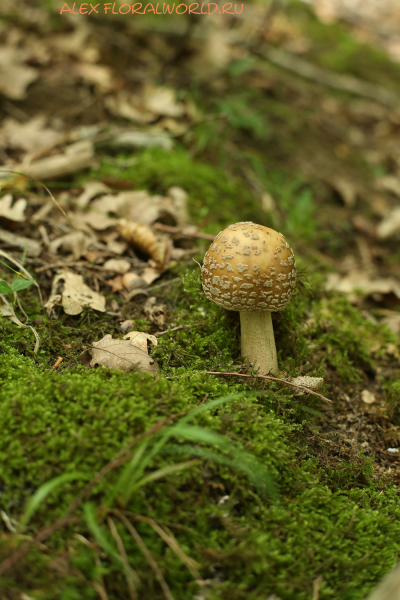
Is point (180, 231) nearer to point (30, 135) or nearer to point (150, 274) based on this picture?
point (150, 274)

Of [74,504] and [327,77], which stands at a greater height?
[327,77]

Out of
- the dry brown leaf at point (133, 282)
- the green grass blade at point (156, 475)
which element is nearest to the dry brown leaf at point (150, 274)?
the dry brown leaf at point (133, 282)

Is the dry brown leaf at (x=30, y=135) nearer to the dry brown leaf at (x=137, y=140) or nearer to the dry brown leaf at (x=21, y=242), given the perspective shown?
the dry brown leaf at (x=137, y=140)

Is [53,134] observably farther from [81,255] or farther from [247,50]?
[247,50]

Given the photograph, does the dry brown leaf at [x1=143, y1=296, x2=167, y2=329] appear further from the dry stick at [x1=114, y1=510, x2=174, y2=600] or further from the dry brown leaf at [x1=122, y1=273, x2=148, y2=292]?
the dry stick at [x1=114, y1=510, x2=174, y2=600]

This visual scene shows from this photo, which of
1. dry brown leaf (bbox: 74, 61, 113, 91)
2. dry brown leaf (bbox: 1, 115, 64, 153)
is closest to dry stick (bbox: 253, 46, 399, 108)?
dry brown leaf (bbox: 74, 61, 113, 91)

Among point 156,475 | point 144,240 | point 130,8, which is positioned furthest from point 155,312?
point 130,8
